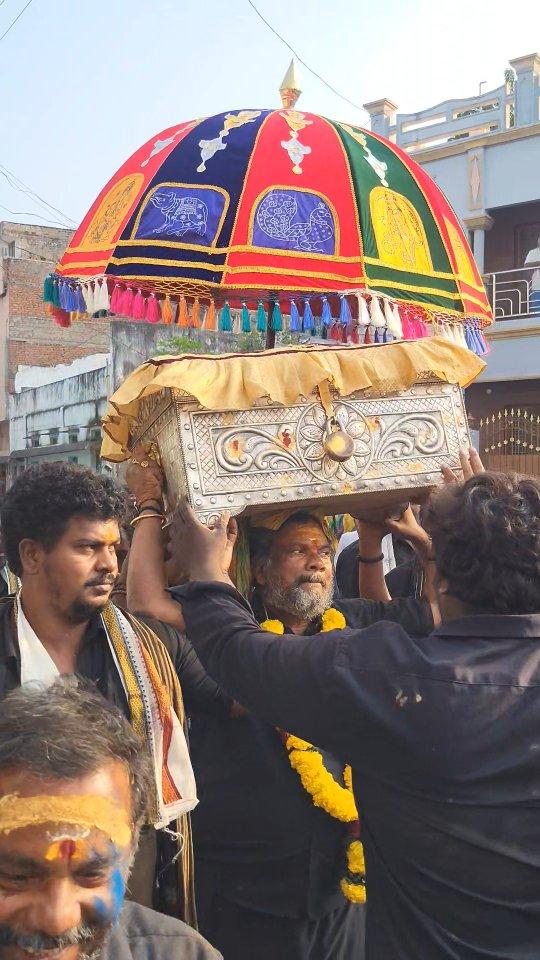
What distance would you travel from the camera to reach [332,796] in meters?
2.62

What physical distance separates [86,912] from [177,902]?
3.60 ft

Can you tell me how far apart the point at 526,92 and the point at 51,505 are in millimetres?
16109

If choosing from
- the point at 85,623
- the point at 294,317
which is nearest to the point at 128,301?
the point at 294,317

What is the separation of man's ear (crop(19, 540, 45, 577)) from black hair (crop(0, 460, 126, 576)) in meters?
0.01

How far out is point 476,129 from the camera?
16.8m

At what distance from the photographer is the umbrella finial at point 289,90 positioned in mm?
4422

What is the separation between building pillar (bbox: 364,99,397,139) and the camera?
17312 mm

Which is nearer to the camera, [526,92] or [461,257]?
[461,257]

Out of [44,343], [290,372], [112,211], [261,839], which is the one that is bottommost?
[261,839]

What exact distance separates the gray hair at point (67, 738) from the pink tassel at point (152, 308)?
8.35ft

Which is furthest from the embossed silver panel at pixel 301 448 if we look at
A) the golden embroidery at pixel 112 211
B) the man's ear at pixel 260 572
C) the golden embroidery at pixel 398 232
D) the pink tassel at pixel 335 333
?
the pink tassel at pixel 335 333

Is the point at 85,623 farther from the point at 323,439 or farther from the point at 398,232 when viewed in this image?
the point at 398,232

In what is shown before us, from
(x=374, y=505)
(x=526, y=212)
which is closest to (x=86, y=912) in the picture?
(x=374, y=505)

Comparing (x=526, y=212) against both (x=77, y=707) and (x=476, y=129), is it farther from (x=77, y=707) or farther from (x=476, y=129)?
(x=77, y=707)
